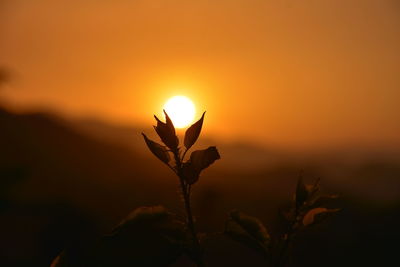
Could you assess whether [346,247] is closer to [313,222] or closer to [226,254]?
[226,254]

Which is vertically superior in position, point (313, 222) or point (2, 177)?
point (313, 222)

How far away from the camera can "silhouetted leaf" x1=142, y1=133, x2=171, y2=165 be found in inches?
58.9

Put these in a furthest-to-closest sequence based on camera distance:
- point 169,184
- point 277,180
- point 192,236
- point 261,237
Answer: point 277,180 < point 169,184 < point 261,237 < point 192,236

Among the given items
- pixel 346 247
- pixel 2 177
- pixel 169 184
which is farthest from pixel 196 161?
pixel 169 184

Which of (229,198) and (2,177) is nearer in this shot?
(2,177)

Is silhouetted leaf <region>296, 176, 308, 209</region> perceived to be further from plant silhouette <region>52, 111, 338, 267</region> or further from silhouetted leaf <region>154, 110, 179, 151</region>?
silhouetted leaf <region>154, 110, 179, 151</region>

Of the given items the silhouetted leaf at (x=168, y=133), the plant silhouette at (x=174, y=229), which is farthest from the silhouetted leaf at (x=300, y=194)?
the silhouetted leaf at (x=168, y=133)

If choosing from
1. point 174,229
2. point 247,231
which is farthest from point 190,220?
point 247,231

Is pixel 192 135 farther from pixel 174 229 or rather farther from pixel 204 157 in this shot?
pixel 174 229

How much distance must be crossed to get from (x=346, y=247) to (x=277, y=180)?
19.7m

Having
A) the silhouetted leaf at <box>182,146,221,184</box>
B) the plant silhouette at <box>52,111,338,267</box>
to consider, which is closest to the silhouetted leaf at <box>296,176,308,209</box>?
the plant silhouette at <box>52,111,338,267</box>

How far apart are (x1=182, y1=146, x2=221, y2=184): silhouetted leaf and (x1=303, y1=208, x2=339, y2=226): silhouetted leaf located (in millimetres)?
317

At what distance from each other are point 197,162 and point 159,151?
0.11m

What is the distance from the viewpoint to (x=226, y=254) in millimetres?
16438
